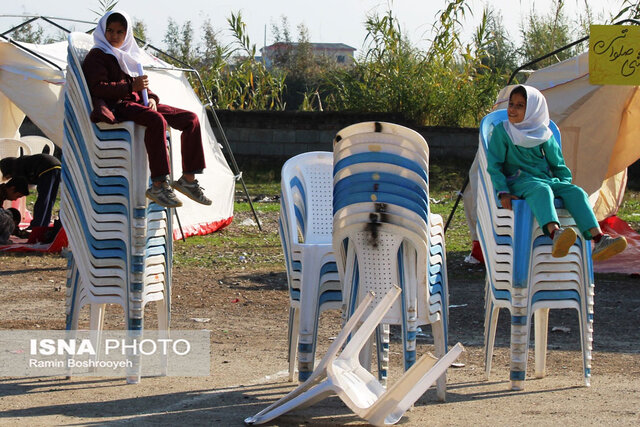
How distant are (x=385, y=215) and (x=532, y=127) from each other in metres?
1.59

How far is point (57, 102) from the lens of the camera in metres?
11.9

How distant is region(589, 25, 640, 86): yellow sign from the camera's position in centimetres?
906

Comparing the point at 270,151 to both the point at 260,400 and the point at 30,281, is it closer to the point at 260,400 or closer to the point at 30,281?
the point at 30,281

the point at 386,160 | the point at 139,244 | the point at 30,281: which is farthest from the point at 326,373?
the point at 30,281

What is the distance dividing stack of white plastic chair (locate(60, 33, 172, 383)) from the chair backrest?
800 mm

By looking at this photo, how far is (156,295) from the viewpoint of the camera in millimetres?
6223

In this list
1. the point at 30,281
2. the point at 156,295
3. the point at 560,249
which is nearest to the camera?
the point at 560,249

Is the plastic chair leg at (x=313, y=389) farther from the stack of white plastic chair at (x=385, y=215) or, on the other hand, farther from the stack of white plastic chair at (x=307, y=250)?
the stack of white plastic chair at (x=307, y=250)

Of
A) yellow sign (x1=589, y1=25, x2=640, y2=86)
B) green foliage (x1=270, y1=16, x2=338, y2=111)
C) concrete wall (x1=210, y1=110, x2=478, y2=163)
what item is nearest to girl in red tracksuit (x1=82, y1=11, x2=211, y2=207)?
yellow sign (x1=589, y1=25, x2=640, y2=86)

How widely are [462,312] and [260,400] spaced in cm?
322

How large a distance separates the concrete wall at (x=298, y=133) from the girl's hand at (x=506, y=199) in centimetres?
1291

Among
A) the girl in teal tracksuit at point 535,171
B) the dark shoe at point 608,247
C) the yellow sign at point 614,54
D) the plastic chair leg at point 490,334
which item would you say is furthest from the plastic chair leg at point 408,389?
the yellow sign at point 614,54

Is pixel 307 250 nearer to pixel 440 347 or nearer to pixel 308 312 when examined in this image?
pixel 308 312

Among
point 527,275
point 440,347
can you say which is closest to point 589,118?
point 527,275
